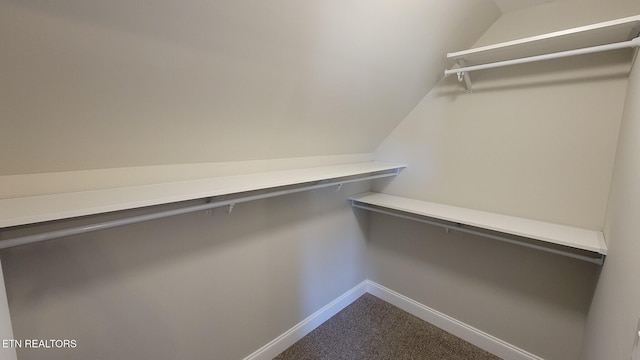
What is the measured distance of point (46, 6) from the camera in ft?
2.27

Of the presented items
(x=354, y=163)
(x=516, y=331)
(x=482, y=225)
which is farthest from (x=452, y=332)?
(x=354, y=163)

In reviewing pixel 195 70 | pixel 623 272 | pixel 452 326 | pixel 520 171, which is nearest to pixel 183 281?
pixel 195 70

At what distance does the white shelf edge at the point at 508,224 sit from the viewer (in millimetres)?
1375

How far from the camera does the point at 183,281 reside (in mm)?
1426

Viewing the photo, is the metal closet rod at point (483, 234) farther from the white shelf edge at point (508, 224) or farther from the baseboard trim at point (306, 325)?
the baseboard trim at point (306, 325)

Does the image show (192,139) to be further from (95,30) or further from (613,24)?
(613,24)

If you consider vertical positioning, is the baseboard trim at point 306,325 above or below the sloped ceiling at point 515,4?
below

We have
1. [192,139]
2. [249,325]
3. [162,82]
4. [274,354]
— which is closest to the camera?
[162,82]

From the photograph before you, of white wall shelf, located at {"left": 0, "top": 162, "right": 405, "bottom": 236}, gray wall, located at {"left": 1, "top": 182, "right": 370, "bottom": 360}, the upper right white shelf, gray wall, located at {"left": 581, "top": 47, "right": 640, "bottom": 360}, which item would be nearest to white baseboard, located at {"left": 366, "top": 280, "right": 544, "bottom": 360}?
gray wall, located at {"left": 1, "top": 182, "right": 370, "bottom": 360}

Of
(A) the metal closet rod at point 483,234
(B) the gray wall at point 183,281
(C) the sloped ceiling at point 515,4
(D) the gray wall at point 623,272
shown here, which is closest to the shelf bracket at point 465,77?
(C) the sloped ceiling at point 515,4

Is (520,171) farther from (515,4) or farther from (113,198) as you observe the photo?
(113,198)

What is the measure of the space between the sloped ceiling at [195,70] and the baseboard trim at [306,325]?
132 centimetres

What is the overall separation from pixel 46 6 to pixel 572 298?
270cm

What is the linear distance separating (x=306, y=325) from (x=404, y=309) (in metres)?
0.93
